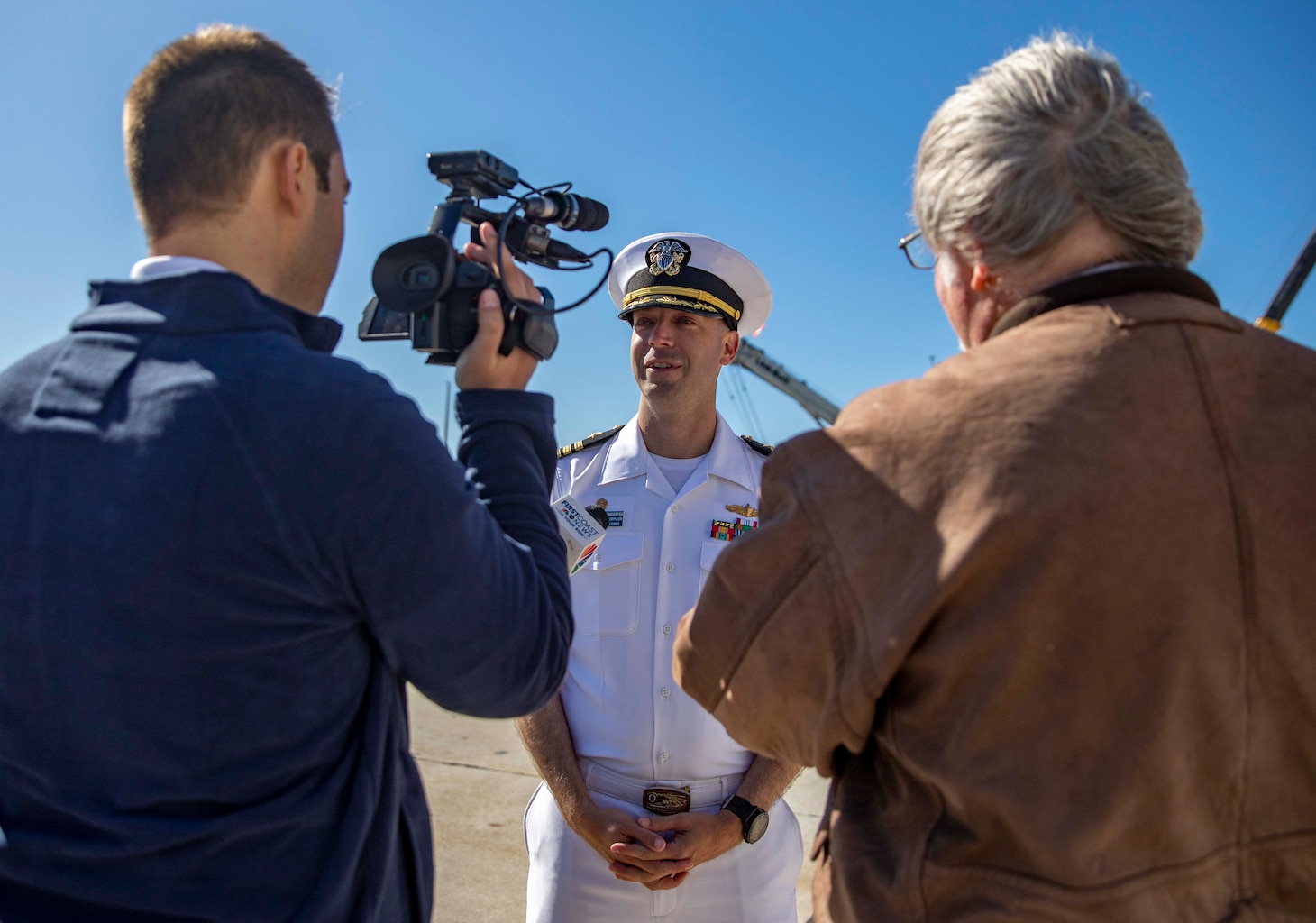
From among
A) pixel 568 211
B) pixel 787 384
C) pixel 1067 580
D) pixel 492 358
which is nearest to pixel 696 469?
pixel 568 211

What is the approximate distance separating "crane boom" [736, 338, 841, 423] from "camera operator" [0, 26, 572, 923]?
21629 millimetres

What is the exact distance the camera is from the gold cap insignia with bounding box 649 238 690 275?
10.4 feet

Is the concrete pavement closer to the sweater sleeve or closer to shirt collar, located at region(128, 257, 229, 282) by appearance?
the sweater sleeve

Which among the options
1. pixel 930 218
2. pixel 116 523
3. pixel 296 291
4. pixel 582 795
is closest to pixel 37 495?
pixel 116 523

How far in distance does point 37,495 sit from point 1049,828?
134cm

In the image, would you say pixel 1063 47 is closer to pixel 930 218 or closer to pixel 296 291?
pixel 930 218

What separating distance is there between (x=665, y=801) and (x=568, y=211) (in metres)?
1.59

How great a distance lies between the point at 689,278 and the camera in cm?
315

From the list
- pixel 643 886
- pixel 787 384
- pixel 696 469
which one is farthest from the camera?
pixel 787 384

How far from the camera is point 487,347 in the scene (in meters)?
1.57

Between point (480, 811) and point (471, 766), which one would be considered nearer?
point (480, 811)

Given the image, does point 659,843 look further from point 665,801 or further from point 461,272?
point 461,272

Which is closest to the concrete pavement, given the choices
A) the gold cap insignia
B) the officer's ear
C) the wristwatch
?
the wristwatch

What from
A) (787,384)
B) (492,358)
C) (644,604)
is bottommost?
(787,384)
